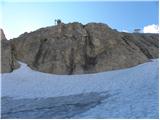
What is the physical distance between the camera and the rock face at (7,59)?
29.6m

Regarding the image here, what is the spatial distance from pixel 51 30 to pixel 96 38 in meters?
4.73

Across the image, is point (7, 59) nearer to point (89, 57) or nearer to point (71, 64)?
point (71, 64)

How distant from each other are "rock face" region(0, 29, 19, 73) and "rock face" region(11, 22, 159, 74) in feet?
2.13

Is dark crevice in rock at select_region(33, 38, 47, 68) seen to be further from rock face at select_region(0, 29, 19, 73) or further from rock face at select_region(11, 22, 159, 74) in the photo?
rock face at select_region(0, 29, 19, 73)

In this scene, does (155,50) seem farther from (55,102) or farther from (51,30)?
(55,102)

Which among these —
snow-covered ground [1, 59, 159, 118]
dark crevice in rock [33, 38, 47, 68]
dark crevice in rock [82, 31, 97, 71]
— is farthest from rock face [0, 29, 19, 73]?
dark crevice in rock [82, 31, 97, 71]

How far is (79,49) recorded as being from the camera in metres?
31.9

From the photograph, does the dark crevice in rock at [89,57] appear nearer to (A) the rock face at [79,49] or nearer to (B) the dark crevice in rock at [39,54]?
(A) the rock face at [79,49]

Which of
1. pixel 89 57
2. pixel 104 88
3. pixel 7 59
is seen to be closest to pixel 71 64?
pixel 89 57

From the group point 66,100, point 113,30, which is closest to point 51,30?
point 113,30

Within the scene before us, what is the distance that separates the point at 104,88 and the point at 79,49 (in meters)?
9.95

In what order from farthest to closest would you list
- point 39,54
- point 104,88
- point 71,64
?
1. point 39,54
2. point 71,64
3. point 104,88

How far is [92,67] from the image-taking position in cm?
2973

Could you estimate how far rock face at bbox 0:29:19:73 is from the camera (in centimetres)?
2962
